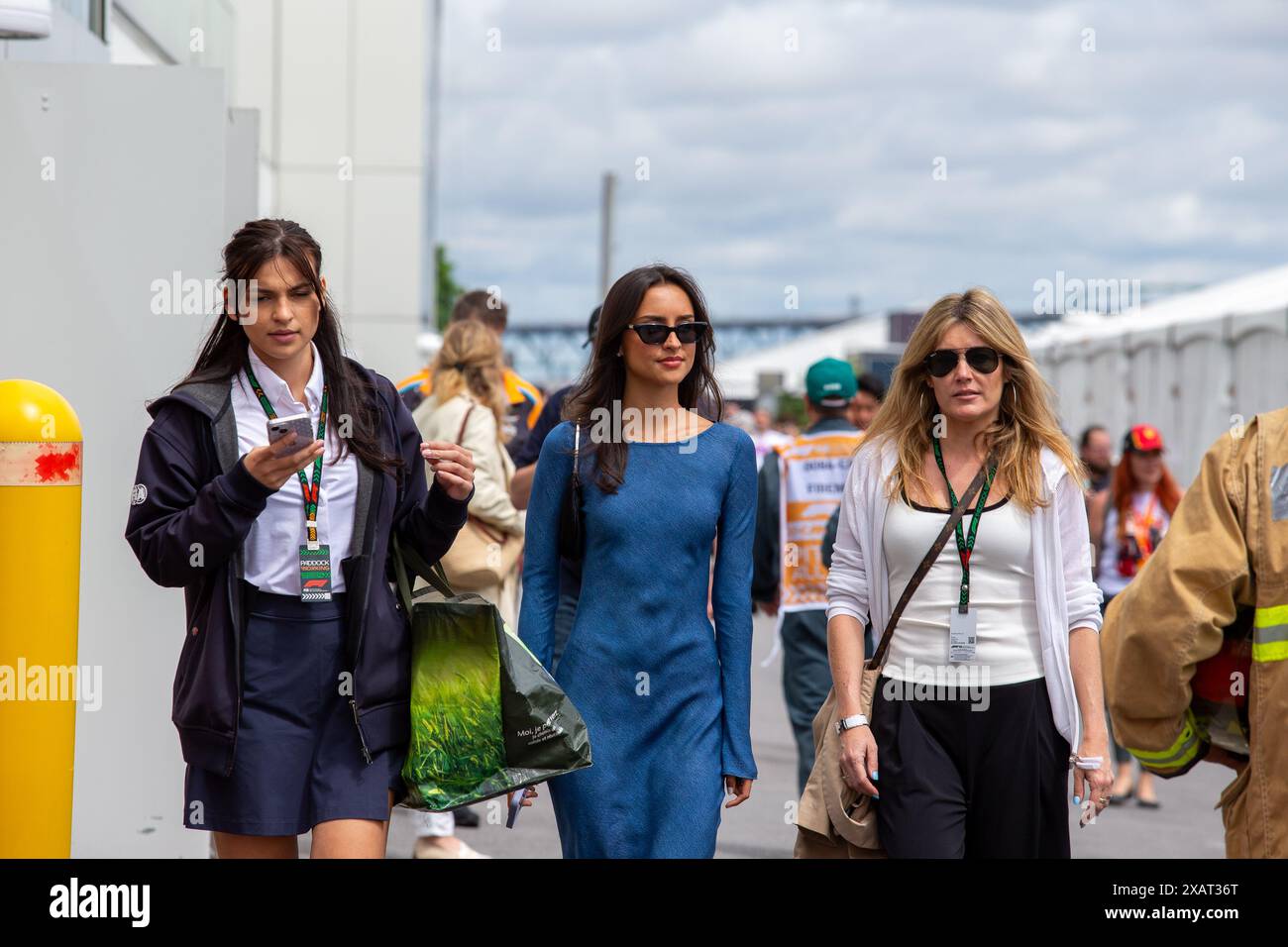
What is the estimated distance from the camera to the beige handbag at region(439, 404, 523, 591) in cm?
767

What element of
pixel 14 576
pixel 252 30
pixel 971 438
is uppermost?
pixel 252 30

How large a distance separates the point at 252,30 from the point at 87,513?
1302 centimetres

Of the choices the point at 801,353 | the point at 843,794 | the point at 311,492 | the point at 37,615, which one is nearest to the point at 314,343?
the point at 311,492

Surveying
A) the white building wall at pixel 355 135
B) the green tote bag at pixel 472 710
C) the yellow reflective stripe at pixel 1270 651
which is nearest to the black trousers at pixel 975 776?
the yellow reflective stripe at pixel 1270 651

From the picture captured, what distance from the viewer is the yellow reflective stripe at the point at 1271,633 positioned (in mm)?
3635

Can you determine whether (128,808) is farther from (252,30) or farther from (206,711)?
(252,30)

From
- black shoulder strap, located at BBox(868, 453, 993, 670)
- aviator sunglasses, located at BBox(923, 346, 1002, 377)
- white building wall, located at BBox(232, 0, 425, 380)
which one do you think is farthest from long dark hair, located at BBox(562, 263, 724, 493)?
white building wall, located at BBox(232, 0, 425, 380)

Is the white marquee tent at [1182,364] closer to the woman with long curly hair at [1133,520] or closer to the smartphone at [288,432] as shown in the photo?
the woman with long curly hair at [1133,520]

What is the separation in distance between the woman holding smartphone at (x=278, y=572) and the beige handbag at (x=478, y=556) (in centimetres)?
368

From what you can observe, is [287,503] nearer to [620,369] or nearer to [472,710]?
[472,710]

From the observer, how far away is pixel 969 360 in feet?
14.0

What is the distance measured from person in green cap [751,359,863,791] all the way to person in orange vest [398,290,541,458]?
1.17 meters
